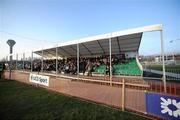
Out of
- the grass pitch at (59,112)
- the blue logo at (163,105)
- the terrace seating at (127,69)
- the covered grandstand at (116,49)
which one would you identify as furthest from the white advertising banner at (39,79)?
the blue logo at (163,105)

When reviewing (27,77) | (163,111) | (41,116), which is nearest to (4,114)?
(41,116)

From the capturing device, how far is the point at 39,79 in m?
11.6

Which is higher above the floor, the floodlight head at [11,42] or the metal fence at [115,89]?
the floodlight head at [11,42]

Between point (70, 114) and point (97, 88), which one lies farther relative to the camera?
point (97, 88)

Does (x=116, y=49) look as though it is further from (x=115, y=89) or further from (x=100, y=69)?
(x=115, y=89)

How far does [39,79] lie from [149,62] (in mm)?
30297

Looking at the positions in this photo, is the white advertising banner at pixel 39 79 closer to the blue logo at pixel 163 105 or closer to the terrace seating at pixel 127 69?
the terrace seating at pixel 127 69

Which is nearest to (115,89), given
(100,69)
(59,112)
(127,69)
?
(59,112)

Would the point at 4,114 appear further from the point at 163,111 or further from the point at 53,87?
the point at 163,111

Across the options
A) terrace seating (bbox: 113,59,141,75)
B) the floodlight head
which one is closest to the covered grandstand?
terrace seating (bbox: 113,59,141,75)

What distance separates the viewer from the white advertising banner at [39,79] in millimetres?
10716

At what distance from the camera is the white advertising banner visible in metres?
10.7

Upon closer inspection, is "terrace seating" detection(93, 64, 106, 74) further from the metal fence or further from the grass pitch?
the grass pitch

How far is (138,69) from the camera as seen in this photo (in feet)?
42.4
